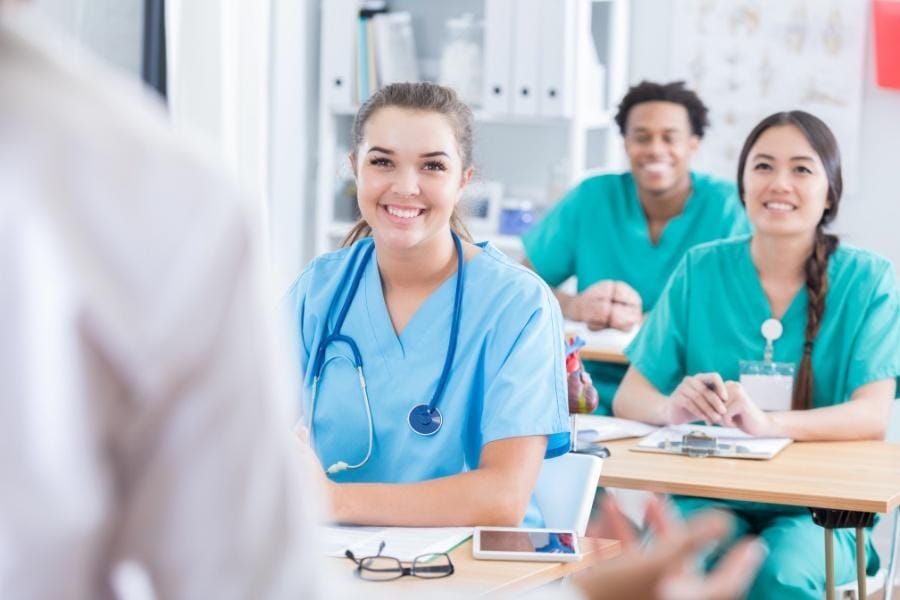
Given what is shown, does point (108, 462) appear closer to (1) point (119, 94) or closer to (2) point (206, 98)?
(1) point (119, 94)

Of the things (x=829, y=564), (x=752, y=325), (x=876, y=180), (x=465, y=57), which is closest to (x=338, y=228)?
(x=465, y=57)

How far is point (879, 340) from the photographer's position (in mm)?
2912

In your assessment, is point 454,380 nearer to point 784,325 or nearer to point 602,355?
point 784,325

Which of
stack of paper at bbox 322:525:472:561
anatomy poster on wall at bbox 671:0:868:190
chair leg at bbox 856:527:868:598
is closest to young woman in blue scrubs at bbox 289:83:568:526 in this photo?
stack of paper at bbox 322:525:472:561

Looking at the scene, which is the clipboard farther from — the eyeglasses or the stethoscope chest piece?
the eyeglasses

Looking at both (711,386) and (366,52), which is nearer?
(711,386)

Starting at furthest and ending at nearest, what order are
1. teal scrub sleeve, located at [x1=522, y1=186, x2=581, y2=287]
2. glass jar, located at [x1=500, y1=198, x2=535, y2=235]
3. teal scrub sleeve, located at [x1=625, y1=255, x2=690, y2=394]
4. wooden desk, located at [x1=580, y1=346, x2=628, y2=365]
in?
glass jar, located at [x1=500, y1=198, x2=535, y2=235] → teal scrub sleeve, located at [x1=522, y1=186, x2=581, y2=287] → wooden desk, located at [x1=580, y1=346, x2=628, y2=365] → teal scrub sleeve, located at [x1=625, y1=255, x2=690, y2=394]

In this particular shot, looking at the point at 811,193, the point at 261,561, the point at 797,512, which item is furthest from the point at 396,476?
the point at 261,561

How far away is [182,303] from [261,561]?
0.35 ft

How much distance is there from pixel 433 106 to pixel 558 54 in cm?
231

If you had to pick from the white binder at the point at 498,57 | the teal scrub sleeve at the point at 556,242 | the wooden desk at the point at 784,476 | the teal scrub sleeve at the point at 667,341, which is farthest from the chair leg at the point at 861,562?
the white binder at the point at 498,57

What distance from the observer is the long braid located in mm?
2975

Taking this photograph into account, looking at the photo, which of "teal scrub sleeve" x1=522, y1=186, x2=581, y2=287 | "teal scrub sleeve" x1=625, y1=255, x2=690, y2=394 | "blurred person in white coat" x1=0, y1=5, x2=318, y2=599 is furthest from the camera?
"teal scrub sleeve" x1=522, y1=186, x2=581, y2=287

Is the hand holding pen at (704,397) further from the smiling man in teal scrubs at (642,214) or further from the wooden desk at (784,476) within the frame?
the smiling man in teal scrubs at (642,214)
